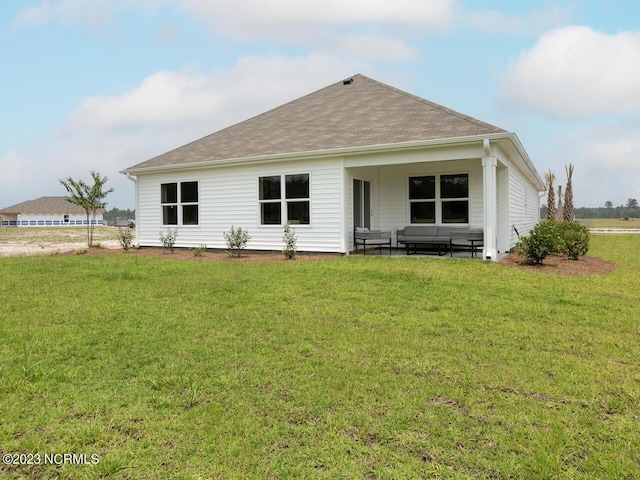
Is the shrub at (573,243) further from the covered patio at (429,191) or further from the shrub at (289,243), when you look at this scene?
the shrub at (289,243)

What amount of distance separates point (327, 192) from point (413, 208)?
10.5 feet

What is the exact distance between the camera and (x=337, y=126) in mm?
13180

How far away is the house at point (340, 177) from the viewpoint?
10.9 meters

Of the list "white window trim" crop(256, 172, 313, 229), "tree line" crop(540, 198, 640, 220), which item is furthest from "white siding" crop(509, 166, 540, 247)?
"tree line" crop(540, 198, 640, 220)

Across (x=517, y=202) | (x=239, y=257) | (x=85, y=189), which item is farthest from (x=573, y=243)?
(x=85, y=189)

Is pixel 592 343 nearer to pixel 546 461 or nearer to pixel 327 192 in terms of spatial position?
pixel 546 461

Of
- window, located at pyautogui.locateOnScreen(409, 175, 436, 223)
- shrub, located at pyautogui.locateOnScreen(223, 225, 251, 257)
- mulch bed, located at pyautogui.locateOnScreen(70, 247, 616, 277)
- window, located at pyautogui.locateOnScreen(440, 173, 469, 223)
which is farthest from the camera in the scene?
window, located at pyautogui.locateOnScreen(409, 175, 436, 223)

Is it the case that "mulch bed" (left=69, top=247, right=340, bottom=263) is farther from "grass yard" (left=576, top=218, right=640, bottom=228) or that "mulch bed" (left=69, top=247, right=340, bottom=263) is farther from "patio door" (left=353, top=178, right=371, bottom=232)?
"grass yard" (left=576, top=218, right=640, bottom=228)

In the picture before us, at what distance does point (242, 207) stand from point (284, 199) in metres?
1.64

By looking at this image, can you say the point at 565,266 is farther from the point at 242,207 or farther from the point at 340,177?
the point at 242,207

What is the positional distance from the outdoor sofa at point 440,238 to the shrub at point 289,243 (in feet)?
10.1

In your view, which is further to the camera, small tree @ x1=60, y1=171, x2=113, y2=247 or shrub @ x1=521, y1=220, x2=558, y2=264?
small tree @ x1=60, y1=171, x2=113, y2=247

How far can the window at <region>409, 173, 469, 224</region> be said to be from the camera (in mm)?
12672

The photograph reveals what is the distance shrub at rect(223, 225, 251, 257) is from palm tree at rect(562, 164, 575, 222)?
76.3 feet
